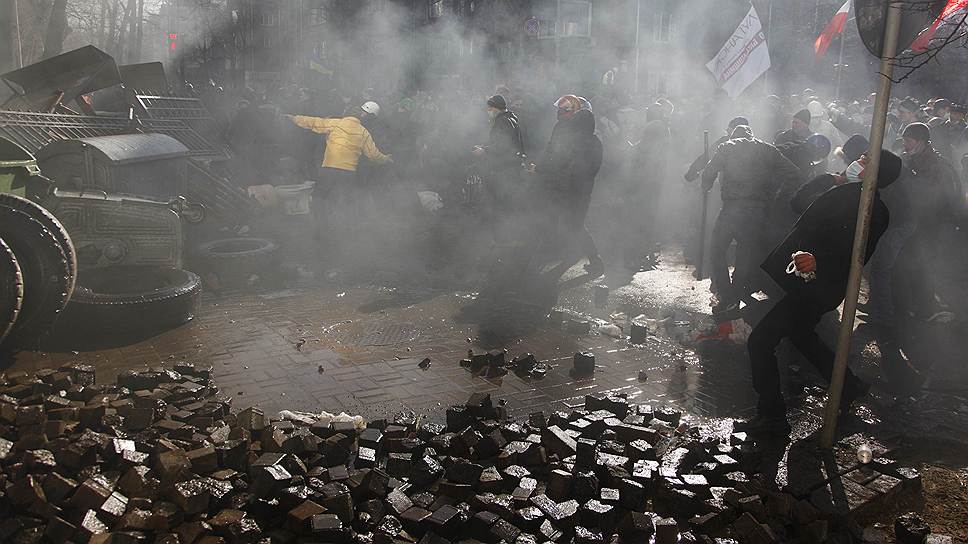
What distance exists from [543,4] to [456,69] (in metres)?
5.02

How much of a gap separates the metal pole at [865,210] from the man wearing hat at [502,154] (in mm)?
6348

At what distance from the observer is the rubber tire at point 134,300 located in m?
6.40

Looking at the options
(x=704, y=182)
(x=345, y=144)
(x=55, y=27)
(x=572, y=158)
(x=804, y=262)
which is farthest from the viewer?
(x=55, y=27)

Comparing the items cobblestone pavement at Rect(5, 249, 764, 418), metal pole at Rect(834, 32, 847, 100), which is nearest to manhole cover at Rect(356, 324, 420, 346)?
cobblestone pavement at Rect(5, 249, 764, 418)

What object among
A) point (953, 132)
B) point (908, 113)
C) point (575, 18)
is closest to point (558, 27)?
point (575, 18)

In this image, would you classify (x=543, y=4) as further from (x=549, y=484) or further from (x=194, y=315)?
(x=549, y=484)

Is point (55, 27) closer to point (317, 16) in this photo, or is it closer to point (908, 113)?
point (317, 16)

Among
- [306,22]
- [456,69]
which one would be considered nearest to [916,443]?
[456,69]

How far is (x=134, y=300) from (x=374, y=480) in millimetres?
3779

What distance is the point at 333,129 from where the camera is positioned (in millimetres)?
Answer: 10977

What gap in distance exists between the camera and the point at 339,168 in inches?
433

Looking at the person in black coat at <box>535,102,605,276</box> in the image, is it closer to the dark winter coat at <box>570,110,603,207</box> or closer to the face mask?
the dark winter coat at <box>570,110,603,207</box>

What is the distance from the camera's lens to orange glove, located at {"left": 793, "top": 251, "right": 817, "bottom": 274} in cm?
460

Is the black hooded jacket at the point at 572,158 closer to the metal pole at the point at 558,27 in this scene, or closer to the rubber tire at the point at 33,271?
the rubber tire at the point at 33,271
